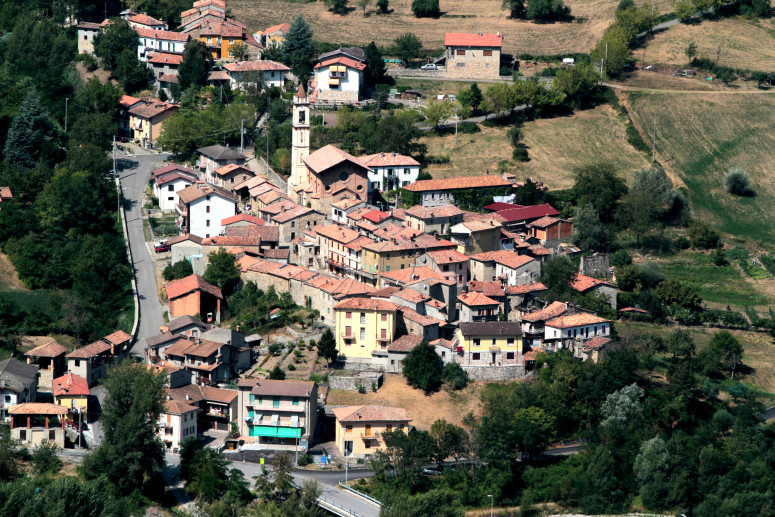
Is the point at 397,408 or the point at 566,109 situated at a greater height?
the point at 566,109

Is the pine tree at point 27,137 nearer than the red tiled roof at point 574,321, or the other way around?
the red tiled roof at point 574,321

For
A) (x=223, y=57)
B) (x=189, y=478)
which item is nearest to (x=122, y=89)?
A: (x=223, y=57)

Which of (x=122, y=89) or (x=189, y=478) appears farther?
(x=122, y=89)

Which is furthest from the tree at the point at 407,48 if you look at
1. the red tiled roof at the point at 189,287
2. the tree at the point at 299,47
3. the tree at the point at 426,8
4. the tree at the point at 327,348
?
the tree at the point at 327,348

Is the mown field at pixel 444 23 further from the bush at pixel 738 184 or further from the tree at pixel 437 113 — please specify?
the bush at pixel 738 184

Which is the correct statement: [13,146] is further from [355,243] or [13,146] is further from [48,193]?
[355,243]

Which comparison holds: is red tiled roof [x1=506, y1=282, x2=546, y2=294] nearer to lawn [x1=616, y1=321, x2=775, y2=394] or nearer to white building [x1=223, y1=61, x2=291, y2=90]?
lawn [x1=616, y1=321, x2=775, y2=394]

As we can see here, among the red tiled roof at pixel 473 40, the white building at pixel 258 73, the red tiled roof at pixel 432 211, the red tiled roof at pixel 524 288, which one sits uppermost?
the red tiled roof at pixel 473 40
